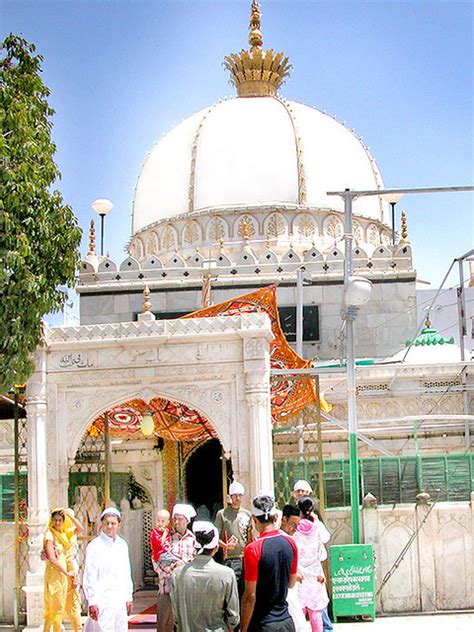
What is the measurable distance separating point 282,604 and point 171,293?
1548 centimetres

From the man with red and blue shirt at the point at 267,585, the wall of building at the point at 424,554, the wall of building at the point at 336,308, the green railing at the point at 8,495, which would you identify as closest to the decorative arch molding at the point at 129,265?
the wall of building at the point at 336,308

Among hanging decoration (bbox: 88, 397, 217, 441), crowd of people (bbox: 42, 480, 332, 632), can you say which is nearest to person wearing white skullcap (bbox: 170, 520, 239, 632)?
crowd of people (bbox: 42, 480, 332, 632)

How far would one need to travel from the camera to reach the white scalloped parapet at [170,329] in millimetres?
11664

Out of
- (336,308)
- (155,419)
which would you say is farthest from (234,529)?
(336,308)

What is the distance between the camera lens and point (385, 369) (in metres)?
18.6

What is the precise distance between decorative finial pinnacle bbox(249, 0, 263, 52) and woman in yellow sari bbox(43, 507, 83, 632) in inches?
880

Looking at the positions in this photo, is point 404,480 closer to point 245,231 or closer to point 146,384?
point 146,384

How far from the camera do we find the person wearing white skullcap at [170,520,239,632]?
6117mm

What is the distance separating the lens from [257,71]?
2927 cm

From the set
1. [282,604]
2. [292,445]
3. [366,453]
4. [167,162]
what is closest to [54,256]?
[282,604]

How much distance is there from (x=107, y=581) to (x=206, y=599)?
2.33 metres

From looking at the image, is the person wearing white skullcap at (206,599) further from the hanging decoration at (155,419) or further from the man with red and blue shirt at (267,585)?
the hanging decoration at (155,419)

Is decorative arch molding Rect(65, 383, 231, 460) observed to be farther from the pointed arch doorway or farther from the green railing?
the pointed arch doorway

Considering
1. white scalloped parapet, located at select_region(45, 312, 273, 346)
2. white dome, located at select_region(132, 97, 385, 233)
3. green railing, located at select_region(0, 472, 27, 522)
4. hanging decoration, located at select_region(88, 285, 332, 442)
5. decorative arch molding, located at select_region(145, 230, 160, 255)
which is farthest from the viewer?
decorative arch molding, located at select_region(145, 230, 160, 255)
